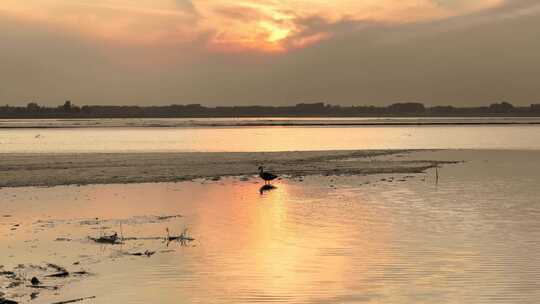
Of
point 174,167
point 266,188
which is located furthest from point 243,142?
point 266,188

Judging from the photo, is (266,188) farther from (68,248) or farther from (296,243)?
(68,248)

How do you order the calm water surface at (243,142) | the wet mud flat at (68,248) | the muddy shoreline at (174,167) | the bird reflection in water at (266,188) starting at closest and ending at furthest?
the wet mud flat at (68,248), the bird reflection in water at (266,188), the muddy shoreline at (174,167), the calm water surface at (243,142)

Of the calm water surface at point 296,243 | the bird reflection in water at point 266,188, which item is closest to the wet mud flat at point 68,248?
the calm water surface at point 296,243

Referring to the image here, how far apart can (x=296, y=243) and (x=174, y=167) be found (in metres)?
25.2

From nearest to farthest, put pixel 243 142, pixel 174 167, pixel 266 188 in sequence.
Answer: pixel 266 188 < pixel 174 167 < pixel 243 142

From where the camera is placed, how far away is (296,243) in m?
16.7

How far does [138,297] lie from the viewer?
11.9 metres

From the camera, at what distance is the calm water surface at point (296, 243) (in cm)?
1220

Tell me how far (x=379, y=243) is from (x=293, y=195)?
11.0 metres

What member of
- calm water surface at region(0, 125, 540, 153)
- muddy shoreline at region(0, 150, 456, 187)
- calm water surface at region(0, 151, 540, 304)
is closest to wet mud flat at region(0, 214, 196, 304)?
calm water surface at region(0, 151, 540, 304)

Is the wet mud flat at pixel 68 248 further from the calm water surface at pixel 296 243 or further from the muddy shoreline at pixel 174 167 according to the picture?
the muddy shoreline at pixel 174 167

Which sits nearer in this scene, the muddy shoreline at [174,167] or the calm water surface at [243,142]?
the muddy shoreline at [174,167]

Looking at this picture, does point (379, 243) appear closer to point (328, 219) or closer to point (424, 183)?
point (328, 219)

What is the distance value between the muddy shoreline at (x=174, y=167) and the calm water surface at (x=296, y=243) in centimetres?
447
